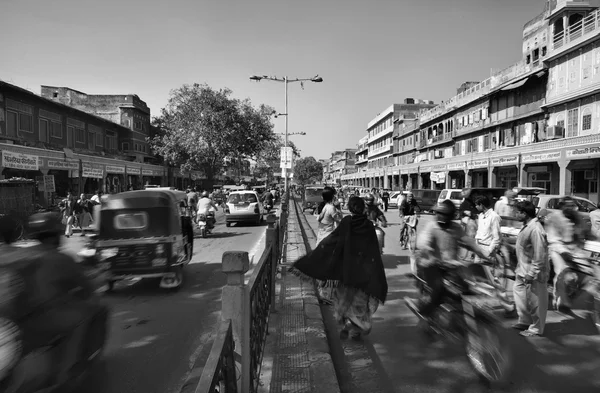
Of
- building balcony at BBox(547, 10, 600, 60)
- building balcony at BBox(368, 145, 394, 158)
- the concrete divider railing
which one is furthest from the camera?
building balcony at BBox(368, 145, 394, 158)

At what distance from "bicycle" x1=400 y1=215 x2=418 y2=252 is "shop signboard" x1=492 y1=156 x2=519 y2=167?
17.5m

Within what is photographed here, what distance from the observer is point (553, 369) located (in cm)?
423

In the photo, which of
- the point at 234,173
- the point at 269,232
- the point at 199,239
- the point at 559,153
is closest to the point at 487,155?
the point at 559,153

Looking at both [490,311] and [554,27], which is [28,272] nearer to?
[490,311]

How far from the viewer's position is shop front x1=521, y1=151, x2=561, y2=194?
24.6 m

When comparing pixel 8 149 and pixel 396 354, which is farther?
pixel 8 149

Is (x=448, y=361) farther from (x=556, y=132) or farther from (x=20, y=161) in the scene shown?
(x=556, y=132)

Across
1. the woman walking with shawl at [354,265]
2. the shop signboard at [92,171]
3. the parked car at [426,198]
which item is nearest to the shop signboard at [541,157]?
the parked car at [426,198]

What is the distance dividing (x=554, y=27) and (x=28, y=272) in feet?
108

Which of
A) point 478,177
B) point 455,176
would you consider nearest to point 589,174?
point 478,177

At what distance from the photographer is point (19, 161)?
55.0 ft

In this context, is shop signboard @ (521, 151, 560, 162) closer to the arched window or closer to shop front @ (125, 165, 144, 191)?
the arched window

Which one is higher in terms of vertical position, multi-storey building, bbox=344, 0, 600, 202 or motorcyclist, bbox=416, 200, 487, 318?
multi-storey building, bbox=344, 0, 600, 202

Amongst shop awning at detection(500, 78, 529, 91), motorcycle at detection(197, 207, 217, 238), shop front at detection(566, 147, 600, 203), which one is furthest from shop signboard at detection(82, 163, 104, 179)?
shop awning at detection(500, 78, 529, 91)
